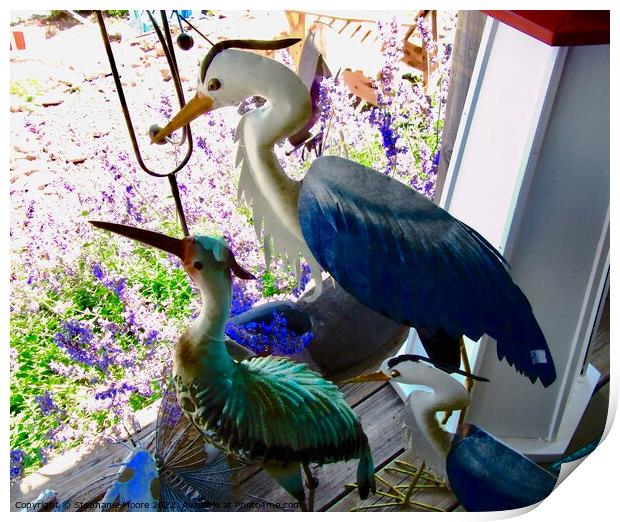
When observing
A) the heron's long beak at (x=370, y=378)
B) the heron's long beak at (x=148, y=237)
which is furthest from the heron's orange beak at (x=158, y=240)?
the heron's long beak at (x=370, y=378)

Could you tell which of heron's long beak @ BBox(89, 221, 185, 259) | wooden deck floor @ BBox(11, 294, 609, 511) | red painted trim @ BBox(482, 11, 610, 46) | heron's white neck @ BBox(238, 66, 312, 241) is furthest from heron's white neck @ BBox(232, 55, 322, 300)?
red painted trim @ BBox(482, 11, 610, 46)

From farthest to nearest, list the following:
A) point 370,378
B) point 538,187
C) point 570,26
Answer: point 370,378 < point 538,187 < point 570,26

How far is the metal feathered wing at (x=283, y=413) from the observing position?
62.0 inches

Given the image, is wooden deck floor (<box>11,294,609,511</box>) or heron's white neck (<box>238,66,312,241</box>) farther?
wooden deck floor (<box>11,294,609,511</box>)

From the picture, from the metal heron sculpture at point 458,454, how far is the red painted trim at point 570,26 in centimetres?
64

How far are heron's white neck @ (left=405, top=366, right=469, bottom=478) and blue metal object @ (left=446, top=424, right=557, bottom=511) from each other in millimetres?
25

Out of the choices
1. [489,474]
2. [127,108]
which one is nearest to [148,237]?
[127,108]

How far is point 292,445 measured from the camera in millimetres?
1607

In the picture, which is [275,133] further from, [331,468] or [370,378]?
[331,468]

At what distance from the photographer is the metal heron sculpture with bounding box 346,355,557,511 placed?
1.62m

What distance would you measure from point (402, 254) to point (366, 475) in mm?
490

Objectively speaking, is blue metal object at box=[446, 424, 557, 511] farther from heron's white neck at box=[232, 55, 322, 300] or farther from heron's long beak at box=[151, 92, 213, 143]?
heron's long beak at box=[151, 92, 213, 143]

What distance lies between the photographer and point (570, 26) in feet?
4.59

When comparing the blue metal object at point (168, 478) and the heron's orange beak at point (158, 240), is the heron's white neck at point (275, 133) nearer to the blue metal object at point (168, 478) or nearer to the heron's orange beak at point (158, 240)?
the heron's orange beak at point (158, 240)
